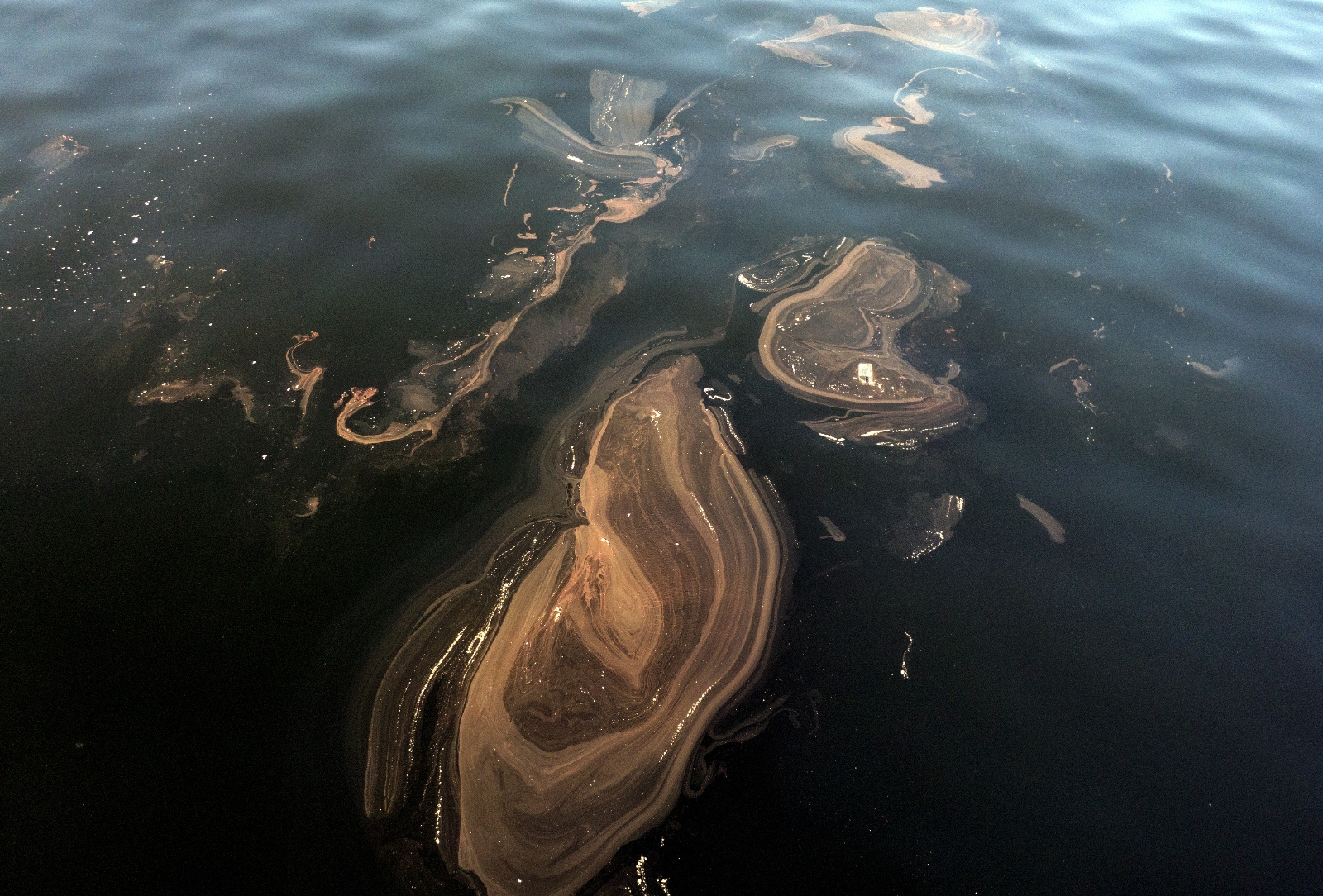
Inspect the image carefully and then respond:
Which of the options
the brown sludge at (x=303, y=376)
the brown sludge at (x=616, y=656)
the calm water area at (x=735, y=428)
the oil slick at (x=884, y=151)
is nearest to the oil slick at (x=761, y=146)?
the calm water area at (x=735, y=428)

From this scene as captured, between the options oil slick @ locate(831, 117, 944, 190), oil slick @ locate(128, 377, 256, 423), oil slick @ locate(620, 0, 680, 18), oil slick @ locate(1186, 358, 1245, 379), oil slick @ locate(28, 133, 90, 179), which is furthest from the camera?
oil slick @ locate(620, 0, 680, 18)

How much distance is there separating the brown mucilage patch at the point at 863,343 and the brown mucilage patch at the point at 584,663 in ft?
2.05

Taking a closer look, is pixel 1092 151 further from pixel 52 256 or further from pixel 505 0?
pixel 52 256

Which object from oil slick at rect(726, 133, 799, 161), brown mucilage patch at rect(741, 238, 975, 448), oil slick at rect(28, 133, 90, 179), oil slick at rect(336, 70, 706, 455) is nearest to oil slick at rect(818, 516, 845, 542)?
brown mucilage patch at rect(741, 238, 975, 448)

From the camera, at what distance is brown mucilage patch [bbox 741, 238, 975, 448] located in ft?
10.1

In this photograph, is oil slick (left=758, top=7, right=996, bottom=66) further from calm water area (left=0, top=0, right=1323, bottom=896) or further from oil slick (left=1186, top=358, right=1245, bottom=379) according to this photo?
oil slick (left=1186, top=358, right=1245, bottom=379)

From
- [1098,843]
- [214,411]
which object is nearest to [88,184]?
[214,411]

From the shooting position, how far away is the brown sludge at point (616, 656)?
210cm

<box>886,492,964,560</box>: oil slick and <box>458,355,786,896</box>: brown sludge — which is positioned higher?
<box>886,492,964,560</box>: oil slick

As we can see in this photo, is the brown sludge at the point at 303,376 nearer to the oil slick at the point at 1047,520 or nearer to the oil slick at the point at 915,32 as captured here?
the oil slick at the point at 1047,520

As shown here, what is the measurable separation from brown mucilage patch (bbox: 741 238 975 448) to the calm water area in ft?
0.42

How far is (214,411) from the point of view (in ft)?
9.70

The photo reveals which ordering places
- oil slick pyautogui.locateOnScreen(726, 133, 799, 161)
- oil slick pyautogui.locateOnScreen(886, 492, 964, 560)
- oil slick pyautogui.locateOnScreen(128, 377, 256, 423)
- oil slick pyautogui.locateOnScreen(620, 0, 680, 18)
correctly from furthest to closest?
oil slick pyautogui.locateOnScreen(620, 0, 680, 18)
oil slick pyautogui.locateOnScreen(726, 133, 799, 161)
oil slick pyautogui.locateOnScreen(128, 377, 256, 423)
oil slick pyautogui.locateOnScreen(886, 492, 964, 560)

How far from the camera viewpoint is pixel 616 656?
2.41 meters
